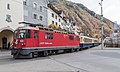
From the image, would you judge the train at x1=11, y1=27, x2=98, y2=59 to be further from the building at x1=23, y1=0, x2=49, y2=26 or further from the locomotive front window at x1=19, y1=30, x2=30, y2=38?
the building at x1=23, y1=0, x2=49, y2=26

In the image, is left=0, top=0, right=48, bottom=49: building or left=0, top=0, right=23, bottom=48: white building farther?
left=0, top=0, right=48, bottom=49: building

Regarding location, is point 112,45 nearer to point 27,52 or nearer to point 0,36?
point 0,36

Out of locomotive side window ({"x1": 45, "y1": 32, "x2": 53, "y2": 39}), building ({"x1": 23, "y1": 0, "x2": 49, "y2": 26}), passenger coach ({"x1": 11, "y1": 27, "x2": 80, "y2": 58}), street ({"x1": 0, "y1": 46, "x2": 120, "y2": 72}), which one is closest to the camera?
street ({"x1": 0, "y1": 46, "x2": 120, "y2": 72})

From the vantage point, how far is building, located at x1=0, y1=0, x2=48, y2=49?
44.0 metres

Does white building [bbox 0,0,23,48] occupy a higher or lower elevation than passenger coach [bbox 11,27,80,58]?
higher

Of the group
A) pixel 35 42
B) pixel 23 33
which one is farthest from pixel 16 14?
pixel 23 33

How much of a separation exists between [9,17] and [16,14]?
7.46 ft

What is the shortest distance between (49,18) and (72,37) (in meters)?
24.7

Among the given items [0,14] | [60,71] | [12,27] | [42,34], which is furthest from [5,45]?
[60,71]

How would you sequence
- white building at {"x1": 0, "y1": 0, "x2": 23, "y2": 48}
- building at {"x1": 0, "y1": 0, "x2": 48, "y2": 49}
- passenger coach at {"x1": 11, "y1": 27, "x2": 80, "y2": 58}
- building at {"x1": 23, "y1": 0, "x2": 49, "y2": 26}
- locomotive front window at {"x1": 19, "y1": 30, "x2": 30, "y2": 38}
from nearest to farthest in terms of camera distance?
passenger coach at {"x1": 11, "y1": 27, "x2": 80, "y2": 58} < locomotive front window at {"x1": 19, "y1": 30, "x2": 30, "y2": 38} < white building at {"x1": 0, "y1": 0, "x2": 23, "y2": 48} < building at {"x1": 0, "y1": 0, "x2": 48, "y2": 49} < building at {"x1": 23, "y1": 0, "x2": 49, "y2": 26}

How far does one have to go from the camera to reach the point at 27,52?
24250 millimetres

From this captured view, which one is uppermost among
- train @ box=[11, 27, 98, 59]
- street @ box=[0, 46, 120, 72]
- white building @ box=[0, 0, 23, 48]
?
white building @ box=[0, 0, 23, 48]

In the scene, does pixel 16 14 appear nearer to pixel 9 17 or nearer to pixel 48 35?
pixel 9 17

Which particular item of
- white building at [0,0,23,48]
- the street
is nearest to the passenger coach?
the street
